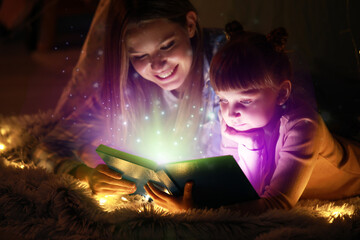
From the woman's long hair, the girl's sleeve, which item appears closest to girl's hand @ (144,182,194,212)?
the girl's sleeve

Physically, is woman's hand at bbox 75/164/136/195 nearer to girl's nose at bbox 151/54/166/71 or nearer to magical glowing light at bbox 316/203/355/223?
girl's nose at bbox 151/54/166/71

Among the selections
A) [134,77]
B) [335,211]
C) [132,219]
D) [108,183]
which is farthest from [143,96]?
[335,211]

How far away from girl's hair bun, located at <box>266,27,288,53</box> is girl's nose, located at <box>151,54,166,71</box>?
270 millimetres

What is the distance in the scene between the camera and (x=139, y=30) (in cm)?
91

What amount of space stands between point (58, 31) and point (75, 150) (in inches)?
59.0

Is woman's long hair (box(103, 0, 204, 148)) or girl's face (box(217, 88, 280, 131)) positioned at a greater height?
woman's long hair (box(103, 0, 204, 148))

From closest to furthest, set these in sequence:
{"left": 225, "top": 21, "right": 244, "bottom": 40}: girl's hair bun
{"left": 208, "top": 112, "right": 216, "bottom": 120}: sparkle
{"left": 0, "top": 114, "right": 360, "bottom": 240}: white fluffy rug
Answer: {"left": 0, "top": 114, "right": 360, "bottom": 240}: white fluffy rug
{"left": 225, "top": 21, "right": 244, "bottom": 40}: girl's hair bun
{"left": 208, "top": 112, "right": 216, "bottom": 120}: sparkle

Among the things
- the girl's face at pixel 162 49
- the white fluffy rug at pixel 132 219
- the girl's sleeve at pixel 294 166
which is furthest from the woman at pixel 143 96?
the girl's sleeve at pixel 294 166

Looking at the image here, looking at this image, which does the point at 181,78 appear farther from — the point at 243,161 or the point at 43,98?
the point at 43,98

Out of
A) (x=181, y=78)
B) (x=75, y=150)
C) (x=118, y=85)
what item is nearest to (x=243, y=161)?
(x=181, y=78)

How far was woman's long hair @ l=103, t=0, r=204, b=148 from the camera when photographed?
92 cm

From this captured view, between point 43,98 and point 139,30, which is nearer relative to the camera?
point 139,30

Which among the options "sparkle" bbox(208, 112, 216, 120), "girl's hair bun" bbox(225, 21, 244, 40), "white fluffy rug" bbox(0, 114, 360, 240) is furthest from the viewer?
"sparkle" bbox(208, 112, 216, 120)

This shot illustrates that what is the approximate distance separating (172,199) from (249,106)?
Answer: 267 mm
